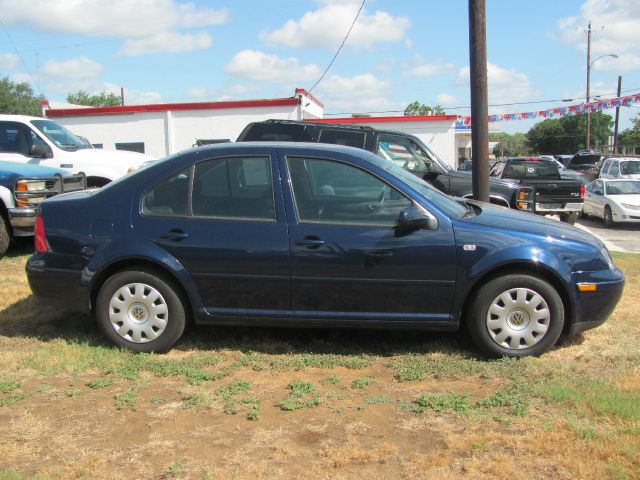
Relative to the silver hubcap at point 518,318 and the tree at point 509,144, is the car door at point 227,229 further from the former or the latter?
the tree at point 509,144

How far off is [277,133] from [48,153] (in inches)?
154

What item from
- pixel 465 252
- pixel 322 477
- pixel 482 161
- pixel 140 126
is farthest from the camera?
pixel 140 126

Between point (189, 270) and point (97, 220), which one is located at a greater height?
point (97, 220)

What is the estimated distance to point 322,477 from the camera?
311 centimetres

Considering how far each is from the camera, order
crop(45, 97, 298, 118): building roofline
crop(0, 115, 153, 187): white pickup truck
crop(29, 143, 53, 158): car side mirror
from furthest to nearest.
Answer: crop(45, 97, 298, 118): building roofline
crop(0, 115, 153, 187): white pickup truck
crop(29, 143, 53, 158): car side mirror

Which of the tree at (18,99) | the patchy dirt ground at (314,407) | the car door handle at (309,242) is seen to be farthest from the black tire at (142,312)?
the tree at (18,99)

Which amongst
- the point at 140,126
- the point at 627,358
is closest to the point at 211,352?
the point at 627,358

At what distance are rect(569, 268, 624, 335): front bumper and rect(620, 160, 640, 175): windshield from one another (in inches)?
729

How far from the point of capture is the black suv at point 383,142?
9156 millimetres

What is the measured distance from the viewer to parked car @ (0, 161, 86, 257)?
8195mm

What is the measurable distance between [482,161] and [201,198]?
4.13 meters

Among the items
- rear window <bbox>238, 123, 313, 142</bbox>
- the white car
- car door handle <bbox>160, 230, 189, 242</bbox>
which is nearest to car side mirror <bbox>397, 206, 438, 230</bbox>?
car door handle <bbox>160, 230, 189, 242</bbox>

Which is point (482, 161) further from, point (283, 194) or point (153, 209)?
point (153, 209)

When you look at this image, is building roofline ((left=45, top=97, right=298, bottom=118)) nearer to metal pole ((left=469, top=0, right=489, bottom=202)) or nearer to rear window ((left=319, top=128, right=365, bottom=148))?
rear window ((left=319, top=128, right=365, bottom=148))
